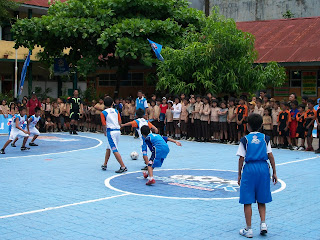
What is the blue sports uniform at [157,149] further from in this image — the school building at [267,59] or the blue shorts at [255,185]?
the school building at [267,59]

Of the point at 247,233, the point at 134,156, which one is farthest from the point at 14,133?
the point at 247,233

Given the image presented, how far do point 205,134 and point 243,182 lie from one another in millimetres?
13051

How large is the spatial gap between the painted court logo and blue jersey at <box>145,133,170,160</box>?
61 cm

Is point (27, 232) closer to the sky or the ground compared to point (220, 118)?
closer to the ground

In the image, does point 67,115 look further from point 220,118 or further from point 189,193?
point 189,193

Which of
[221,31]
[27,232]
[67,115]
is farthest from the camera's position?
[67,115]

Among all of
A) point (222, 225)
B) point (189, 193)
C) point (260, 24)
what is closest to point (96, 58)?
point (260, 24)

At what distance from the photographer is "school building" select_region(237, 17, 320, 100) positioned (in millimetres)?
23494

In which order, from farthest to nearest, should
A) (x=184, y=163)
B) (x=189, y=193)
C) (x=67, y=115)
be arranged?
(x=67, y=115) < (x=184, y=163) < (x=189, y=193)

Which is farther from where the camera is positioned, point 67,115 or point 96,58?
point 96,58

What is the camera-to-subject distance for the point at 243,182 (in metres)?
7.12

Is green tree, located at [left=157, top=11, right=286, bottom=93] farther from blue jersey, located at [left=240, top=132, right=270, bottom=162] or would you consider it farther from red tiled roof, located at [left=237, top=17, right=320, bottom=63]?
blue jersey, located at [left=240, top=132, right=270, bottom=162]

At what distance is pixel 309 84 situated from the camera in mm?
24844

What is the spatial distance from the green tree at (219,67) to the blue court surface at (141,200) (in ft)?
21.5
